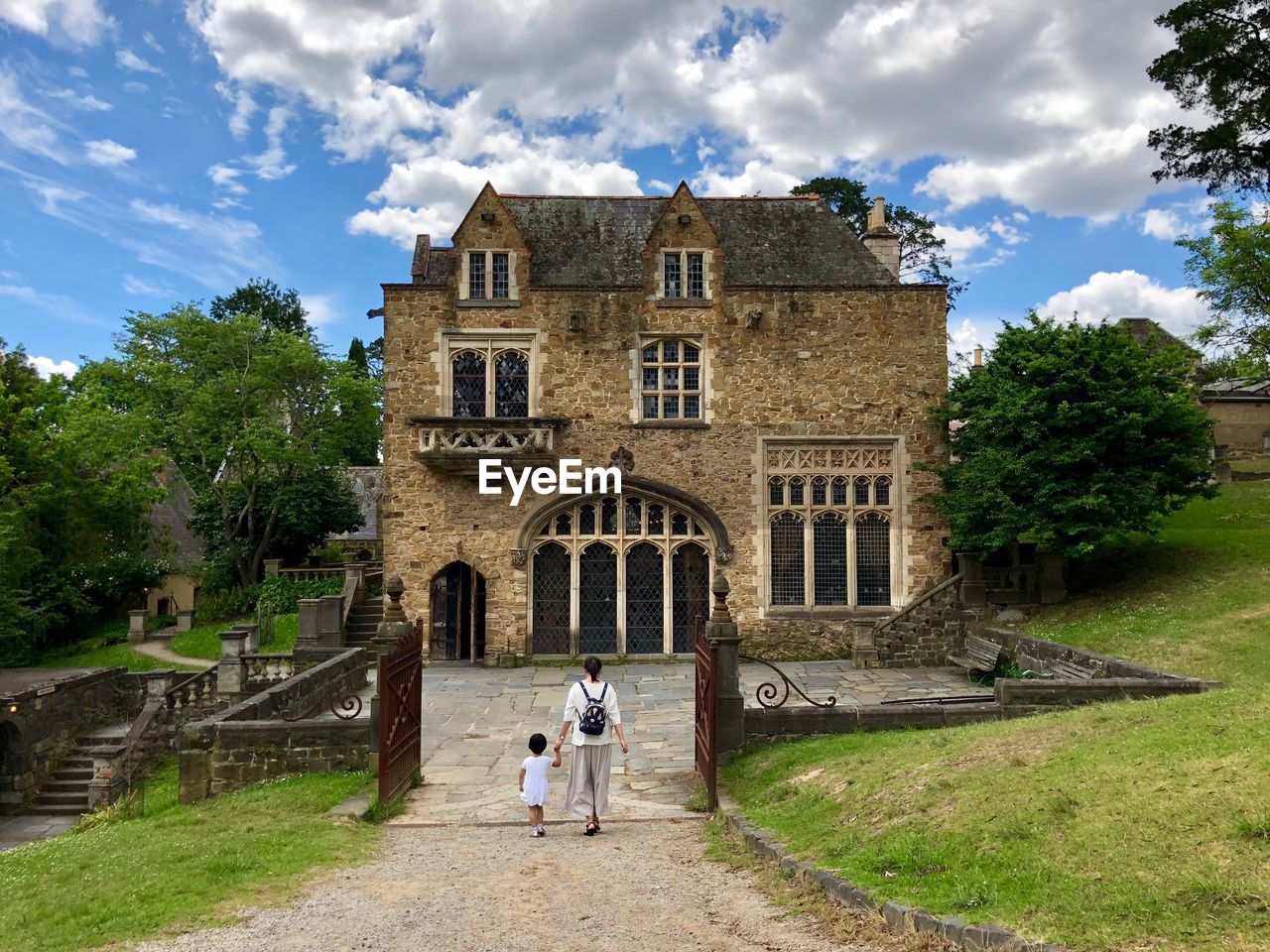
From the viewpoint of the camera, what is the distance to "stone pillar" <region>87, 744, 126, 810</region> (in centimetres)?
2038

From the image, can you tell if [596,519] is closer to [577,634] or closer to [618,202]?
[577,634]

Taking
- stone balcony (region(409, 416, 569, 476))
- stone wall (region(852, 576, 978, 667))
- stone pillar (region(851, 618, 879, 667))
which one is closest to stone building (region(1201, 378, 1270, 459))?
stone wall (region(852, 576, 978, 667))

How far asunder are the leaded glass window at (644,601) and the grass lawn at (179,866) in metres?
11.6

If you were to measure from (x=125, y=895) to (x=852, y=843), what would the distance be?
5829 mm

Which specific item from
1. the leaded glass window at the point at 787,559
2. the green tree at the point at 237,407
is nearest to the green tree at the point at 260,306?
the green tree at the point at 237,407

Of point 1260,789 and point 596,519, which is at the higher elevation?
point 596,519

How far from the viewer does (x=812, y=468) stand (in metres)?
22.8

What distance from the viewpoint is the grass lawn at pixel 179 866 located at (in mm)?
6746

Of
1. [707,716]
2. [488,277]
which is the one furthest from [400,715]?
[488,277]

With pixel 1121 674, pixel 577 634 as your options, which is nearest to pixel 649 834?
pixel 1121 674

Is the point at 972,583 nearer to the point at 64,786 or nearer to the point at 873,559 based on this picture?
the point at 873,559

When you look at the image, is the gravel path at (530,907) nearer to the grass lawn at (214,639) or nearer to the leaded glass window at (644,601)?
the leaded glass window at (644,601)

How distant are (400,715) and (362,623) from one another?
13406 mm

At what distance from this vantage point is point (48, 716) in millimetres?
23656
